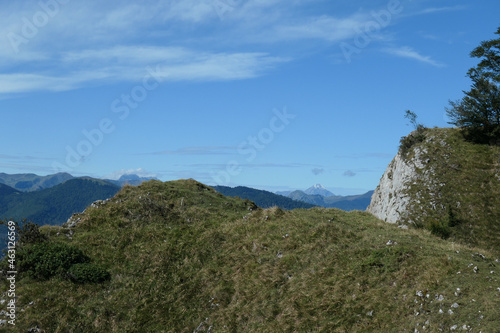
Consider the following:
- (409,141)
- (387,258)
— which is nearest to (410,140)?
(409,141)

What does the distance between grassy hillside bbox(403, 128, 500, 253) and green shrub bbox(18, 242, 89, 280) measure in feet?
107

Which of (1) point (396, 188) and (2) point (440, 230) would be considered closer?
(2) point (440, 230)

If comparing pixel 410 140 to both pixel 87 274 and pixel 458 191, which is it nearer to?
pixel 458 191

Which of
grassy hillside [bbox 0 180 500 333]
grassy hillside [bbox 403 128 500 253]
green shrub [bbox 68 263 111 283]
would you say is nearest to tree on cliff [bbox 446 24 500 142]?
grassy hillside [bbox 403 128 500 253]

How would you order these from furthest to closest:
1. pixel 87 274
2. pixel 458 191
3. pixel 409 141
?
pixel 409 141 → pixel 458 191 → pixel 87 274

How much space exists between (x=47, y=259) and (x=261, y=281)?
1589cm

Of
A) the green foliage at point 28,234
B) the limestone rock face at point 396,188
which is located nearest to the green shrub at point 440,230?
the limestone rock face at point 396,188

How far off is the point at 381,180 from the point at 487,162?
15.0 metres

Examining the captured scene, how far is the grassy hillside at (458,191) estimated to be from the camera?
121ft

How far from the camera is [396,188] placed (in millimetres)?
47031

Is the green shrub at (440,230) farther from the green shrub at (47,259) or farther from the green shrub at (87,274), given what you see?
the green shrub at (47,259)

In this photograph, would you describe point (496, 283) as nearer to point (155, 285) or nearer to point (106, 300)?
point (155, 285)

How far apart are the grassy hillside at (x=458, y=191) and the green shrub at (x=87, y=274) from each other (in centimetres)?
3040

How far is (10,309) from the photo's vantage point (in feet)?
75.0
